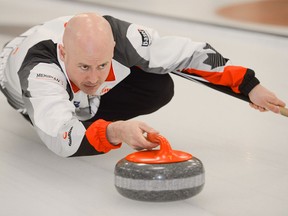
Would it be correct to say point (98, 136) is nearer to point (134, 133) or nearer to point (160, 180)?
point (134, 133)

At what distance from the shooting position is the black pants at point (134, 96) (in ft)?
8.92

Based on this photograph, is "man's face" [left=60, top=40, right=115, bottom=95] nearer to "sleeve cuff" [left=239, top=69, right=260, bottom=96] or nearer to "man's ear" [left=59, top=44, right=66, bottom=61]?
"man's ear" [left=59, top=44, right=66, bottom=61]

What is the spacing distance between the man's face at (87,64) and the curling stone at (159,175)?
348 mm

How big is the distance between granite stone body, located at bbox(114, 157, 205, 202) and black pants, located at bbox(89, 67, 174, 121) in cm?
67

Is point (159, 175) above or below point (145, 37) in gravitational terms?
below

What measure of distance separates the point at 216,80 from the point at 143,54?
0.95 feet

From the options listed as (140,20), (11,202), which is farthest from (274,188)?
(140,20)

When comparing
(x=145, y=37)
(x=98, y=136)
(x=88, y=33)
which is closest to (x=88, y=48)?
(x=88, y=33)

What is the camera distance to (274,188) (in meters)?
2.34

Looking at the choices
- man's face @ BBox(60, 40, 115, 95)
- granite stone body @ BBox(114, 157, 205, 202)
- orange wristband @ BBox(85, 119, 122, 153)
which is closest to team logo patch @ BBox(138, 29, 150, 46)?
man's face @ BBox(60, 40, 115, 95)

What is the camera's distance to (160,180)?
1.99 meters

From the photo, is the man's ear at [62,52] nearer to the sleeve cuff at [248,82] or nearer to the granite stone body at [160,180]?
the granite stone body at [160,180]

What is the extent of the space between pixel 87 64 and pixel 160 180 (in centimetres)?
49

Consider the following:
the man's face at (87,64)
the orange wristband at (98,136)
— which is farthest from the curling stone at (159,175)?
the man's face at (87,64)
